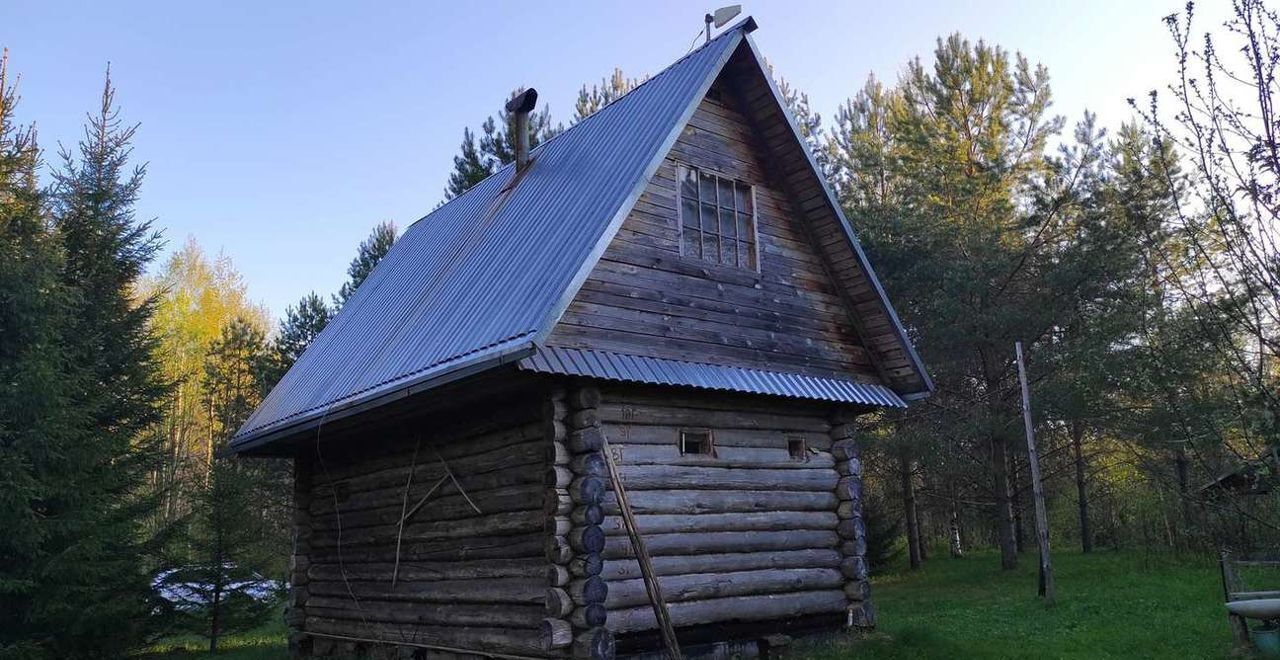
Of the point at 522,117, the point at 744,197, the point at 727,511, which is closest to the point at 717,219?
the point at 744,197

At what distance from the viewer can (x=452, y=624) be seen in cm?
1159

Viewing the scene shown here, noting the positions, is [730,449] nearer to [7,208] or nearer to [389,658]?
[389,658]

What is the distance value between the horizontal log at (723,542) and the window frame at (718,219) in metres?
3.48

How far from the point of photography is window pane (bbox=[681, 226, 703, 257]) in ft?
39.5

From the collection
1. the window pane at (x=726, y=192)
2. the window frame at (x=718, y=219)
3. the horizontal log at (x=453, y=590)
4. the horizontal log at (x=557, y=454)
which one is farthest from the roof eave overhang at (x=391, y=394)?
the window pane at (x=726, y=192)

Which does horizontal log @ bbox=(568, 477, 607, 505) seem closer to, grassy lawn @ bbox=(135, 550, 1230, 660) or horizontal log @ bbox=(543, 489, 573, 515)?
horizontal log @ bbox=(543, 489, 573, 515)

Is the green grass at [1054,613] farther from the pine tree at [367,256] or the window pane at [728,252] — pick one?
the pine tree at [367,256]

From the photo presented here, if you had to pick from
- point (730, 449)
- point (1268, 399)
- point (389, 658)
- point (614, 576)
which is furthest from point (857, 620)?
point (1268, 399)

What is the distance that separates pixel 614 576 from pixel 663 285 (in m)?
3.52

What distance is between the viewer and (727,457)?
11828mm

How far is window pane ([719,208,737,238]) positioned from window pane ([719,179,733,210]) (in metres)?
0.08

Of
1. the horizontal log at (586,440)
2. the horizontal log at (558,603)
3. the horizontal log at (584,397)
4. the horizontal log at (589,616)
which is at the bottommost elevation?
the horizontal log at (589,616)

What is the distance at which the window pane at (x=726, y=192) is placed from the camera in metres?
12.7

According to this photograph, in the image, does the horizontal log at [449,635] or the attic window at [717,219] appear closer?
the horizontal log at [449,635]
